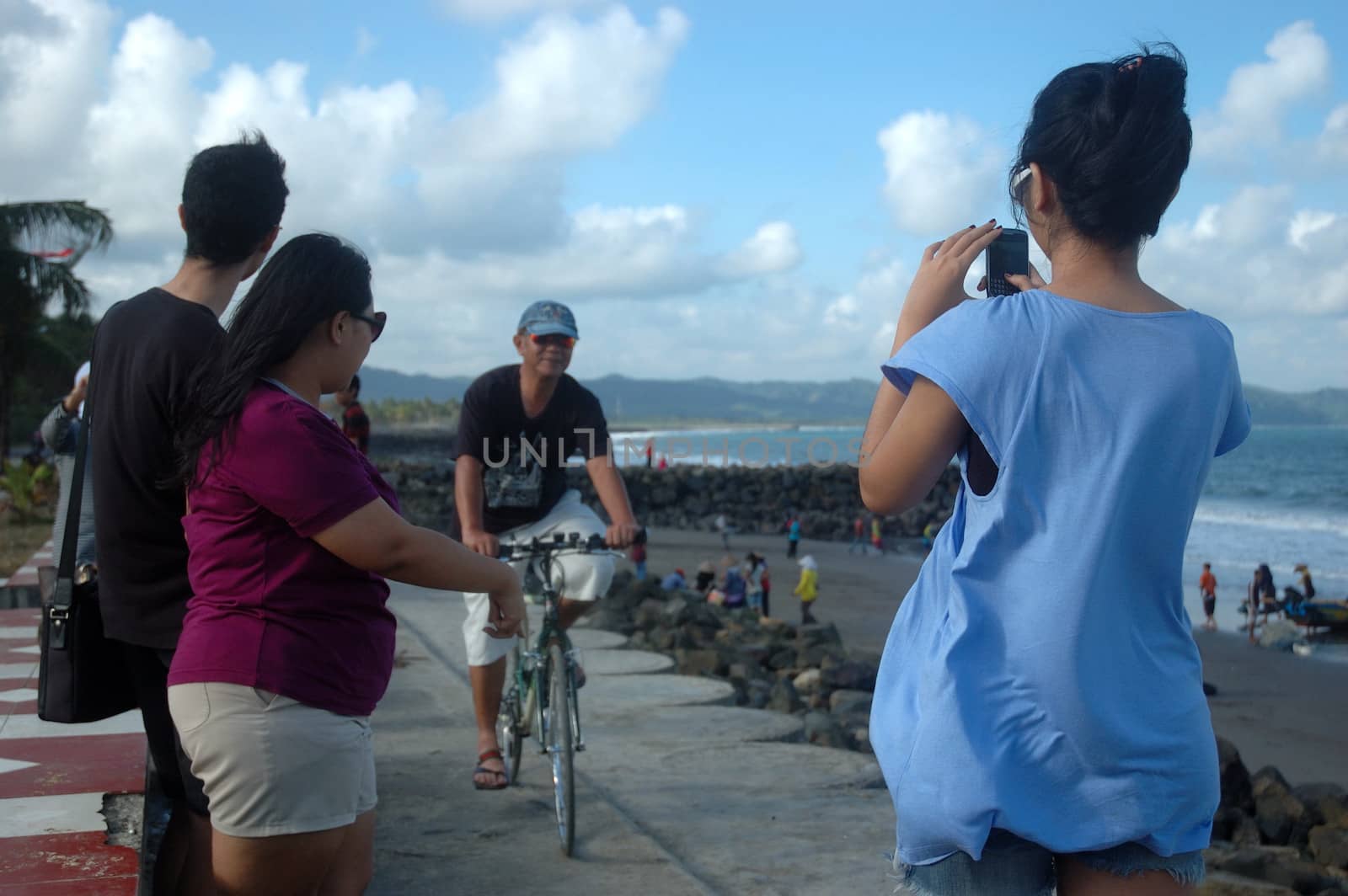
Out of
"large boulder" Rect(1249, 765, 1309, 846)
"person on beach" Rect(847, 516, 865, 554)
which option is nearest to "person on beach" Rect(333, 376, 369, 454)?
"large boulder" Rect(1249, 765, 1309, 846)

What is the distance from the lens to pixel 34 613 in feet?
26.5

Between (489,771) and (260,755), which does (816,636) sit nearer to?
(489,771)

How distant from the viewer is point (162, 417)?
8.50 feet

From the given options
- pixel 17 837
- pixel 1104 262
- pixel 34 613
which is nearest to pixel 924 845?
pixel 1104 262

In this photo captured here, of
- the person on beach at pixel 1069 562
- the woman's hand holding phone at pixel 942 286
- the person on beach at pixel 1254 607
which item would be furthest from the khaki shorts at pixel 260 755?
the person on beach at pixel 1254 607

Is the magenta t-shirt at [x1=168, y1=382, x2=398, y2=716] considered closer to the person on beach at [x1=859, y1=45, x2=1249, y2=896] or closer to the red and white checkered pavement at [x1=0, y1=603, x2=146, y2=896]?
the person on beach at [x1=859, y1=45, x2=1249, y2=896]

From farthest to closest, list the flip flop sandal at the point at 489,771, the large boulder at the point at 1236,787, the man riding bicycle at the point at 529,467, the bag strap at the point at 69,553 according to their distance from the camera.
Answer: the large boulder at the point at 1236,787
the flip flop sandal at the point at 489,771
the man riding bicycle at the point at 529,467
the bag strap at the point at 69,553

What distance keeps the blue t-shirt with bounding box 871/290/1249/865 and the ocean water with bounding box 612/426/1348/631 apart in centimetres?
114

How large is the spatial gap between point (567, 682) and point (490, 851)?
638 mm

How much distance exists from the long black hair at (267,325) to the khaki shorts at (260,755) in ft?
1.29

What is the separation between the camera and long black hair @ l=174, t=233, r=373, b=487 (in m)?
2.20

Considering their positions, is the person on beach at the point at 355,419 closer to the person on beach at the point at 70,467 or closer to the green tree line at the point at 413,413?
the person on beach at the point at 70,467

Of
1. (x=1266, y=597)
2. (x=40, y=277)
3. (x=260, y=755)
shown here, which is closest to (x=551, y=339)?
(x=260, y=755)

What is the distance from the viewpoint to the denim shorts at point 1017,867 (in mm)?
1630
